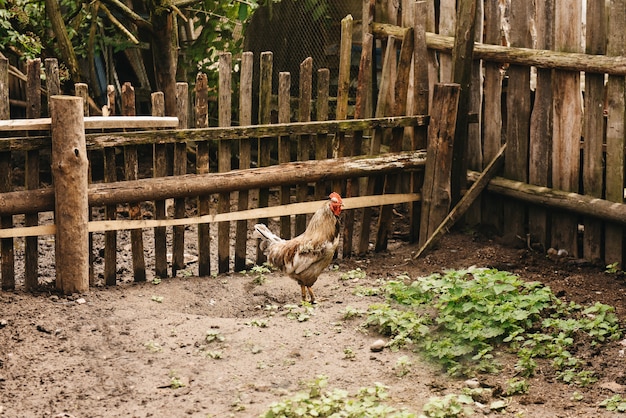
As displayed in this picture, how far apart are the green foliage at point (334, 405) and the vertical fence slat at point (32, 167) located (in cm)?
257

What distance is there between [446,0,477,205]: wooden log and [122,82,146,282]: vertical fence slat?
2.48 meters

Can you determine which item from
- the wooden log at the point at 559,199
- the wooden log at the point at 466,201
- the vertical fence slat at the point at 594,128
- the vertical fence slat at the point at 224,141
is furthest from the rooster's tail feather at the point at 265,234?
the vertical fence slat at the point at 594,128

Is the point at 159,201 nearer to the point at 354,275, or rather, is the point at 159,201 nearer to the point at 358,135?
the point at 354,275

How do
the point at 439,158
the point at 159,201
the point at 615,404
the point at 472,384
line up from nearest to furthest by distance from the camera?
the point at 615,404, the point at 472,384, the point at 159,201, the point at 439,158

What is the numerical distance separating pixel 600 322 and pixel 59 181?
3.65 metres

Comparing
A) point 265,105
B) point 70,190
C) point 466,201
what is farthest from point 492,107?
point 70,190

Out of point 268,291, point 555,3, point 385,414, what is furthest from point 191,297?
point 555,3

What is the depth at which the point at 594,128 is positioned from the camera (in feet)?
23.0

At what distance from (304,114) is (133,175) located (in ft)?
4.62

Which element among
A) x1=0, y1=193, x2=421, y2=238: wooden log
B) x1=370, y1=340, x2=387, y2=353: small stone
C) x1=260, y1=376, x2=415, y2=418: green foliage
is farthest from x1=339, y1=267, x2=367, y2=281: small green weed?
x1=260, y1=376, x2=415, y2=418: green foliage

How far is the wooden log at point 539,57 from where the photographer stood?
264 inches

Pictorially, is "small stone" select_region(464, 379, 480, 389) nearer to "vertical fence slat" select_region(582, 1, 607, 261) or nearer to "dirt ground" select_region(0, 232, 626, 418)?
"dirt ground" select_region(0, 232, 626, 418)

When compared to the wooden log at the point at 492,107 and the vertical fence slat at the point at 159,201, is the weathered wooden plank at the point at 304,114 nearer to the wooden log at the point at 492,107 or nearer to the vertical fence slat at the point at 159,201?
the vertical fence slat at the point at 159,201

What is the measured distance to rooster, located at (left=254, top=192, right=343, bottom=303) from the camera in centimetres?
654
